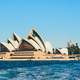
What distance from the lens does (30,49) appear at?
323 ft

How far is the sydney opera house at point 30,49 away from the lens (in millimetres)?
94688

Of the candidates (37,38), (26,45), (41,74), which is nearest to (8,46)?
(26,45)

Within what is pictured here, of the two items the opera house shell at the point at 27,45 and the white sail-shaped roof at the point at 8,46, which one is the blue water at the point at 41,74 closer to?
the opera house shell at the point at 27,45

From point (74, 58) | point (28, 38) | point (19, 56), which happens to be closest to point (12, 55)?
point (19, 56)

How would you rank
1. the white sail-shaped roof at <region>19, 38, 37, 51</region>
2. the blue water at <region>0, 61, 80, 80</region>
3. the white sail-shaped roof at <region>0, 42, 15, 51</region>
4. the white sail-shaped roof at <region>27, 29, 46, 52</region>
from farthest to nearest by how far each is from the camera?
the white sail-shaped roof at <region>0, 42, 15, 51</region> < the white sail-shaped roof at <region>19, 38, 37, 51</region> < the white sail-shaped roof at <region>27, 29, 46, 52</region> < the blue water at <region>0, 61, 80, 80</region>

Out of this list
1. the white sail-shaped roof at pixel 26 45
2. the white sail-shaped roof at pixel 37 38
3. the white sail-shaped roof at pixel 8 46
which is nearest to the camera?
the white sail-shaped roof at pixel 37 38

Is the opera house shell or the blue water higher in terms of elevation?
the opera house shell

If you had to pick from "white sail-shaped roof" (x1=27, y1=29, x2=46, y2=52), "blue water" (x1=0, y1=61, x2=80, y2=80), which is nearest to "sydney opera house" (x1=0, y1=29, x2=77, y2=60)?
"white sail-shaped roof" (x1=27, y1=29, x2=46, y2=52)

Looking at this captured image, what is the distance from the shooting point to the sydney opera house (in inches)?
3728

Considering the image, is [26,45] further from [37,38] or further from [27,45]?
[37,38]

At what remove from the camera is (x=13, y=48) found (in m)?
99.7

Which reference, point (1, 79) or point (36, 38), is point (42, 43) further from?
point (1, 79)

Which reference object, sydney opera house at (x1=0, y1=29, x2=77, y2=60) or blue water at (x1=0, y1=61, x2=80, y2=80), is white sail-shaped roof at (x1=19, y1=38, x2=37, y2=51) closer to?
sydney opera house at (x1=0, y1=29, x2=77, y2=60)

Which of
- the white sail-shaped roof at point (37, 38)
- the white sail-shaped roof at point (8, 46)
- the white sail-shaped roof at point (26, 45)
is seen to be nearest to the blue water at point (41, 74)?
the white sail-shaped roof at point (37, 38)
